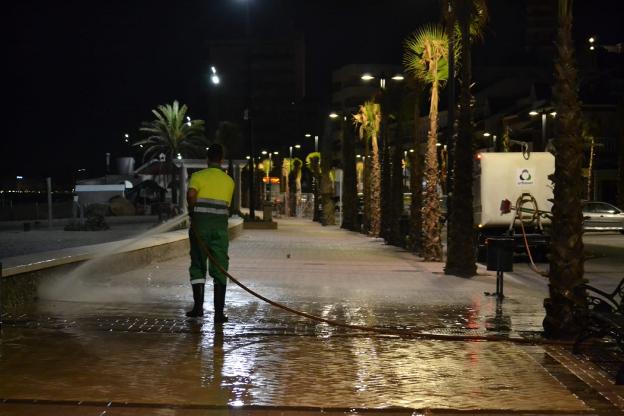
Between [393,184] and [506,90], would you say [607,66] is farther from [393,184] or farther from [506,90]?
[393,184]

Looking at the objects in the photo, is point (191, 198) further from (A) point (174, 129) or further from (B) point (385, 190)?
(A) point (174, 129)

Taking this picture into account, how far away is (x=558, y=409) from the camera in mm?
6703

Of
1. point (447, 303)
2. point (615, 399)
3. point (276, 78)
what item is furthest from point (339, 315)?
point (276, 78)

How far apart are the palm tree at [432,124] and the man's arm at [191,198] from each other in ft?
40.2

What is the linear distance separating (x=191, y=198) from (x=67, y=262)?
336 centimetres

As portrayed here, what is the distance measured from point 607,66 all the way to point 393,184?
44.4 meters

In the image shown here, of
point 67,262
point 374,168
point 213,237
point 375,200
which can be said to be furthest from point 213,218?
point 374,168

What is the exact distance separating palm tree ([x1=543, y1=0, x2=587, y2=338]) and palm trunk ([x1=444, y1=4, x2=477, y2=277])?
8.30 meters

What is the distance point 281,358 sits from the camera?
8.38 meters

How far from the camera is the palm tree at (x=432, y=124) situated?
2188 centimetres

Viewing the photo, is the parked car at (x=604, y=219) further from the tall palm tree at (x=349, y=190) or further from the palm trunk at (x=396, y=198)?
the palm trunk at (x=396, y=198)

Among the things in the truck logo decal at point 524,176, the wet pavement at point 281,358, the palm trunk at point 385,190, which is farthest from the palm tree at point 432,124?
the palm trunk at point 385,190

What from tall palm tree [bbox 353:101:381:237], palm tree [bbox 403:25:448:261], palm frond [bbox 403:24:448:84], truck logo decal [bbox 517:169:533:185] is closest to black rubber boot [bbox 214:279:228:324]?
palm tree [bbox 403:25:448:261]

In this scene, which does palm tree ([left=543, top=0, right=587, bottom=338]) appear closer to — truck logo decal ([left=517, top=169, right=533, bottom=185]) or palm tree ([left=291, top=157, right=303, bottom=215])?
truck logo decal ([left=517, top=169, right=533, bottom=185])
